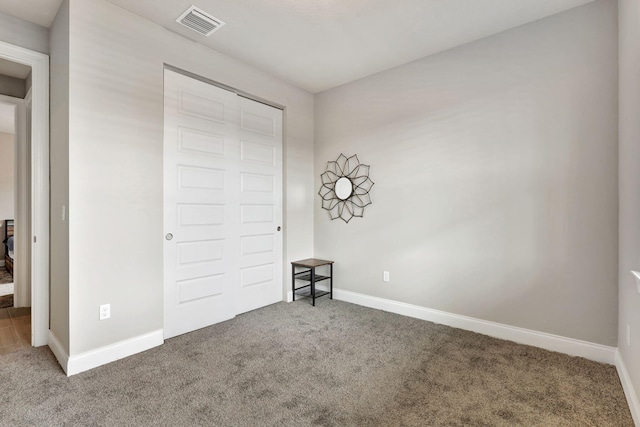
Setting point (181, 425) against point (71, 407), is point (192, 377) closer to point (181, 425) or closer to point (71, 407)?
point (181, 425)

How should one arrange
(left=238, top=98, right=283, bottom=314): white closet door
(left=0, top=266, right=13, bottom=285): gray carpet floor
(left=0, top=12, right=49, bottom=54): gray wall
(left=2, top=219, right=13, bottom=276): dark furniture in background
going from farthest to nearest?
(left=2, top=219, right=13, bottom=276): dark furniture in background → (left=0, top=266, right=13, bottom=285): gray carpet floor → (left=238, top=98, right=283, bottom=314): white closet door → (left=0, top=12, right=49, bottom=54): gray wall

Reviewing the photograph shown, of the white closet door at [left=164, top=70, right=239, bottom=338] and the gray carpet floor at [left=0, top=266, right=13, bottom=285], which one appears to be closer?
the white closet door at [left=164, top=70, right=239, bottom=338]

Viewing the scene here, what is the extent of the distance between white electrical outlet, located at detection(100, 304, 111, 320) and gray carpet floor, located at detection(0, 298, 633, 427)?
35 centimetres

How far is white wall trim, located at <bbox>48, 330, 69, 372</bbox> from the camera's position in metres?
2.16

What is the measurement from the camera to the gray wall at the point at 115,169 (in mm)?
2176

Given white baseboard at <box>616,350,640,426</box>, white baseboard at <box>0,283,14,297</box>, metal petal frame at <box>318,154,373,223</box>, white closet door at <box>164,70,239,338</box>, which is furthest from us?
white baseboard at <box>0,283,14,297</box>

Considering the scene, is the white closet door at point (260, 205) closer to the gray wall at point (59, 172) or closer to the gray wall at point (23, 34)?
the gray wall at point (59, 172)

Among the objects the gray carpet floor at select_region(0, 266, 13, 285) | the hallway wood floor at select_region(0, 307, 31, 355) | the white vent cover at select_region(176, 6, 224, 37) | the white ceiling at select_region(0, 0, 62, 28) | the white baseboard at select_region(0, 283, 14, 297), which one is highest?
the white vent cover at select_region(176, 6, 224, 37)

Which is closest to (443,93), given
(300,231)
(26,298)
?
(300,231)

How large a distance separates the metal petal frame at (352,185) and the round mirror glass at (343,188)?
0.10 ft

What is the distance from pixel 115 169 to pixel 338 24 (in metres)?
2.16

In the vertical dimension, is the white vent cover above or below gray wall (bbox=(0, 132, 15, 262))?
above

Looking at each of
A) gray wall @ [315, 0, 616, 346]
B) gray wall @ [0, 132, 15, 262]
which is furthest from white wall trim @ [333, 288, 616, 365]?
gray wall @ [0, 132, 15, 262]

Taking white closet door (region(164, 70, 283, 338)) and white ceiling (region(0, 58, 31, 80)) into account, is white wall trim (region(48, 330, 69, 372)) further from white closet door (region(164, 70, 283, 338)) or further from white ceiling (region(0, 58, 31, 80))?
white ceiling (region(0, 58, 31, 80))
